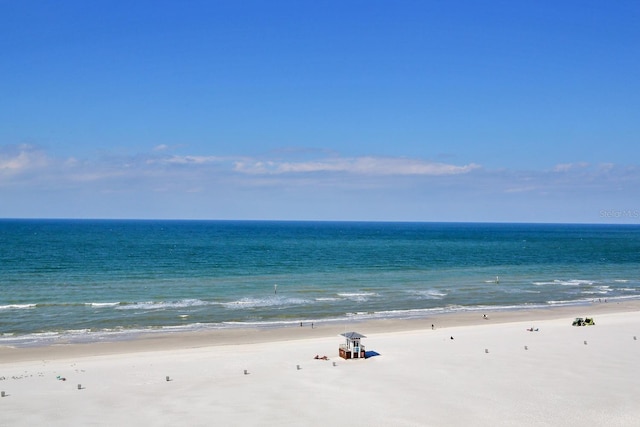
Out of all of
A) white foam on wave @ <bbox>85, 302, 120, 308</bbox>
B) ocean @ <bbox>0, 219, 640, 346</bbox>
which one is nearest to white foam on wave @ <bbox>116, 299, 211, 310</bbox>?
ocean @ <bbox>0, 219, 640, 346</bbox>

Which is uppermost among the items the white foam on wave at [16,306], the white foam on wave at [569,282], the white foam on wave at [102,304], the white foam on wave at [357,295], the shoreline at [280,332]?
the white foam on wave at [569,282]

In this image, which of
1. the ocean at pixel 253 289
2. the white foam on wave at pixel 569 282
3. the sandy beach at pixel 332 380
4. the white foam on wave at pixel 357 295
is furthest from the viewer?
the white foam on wave at pixel 569 282

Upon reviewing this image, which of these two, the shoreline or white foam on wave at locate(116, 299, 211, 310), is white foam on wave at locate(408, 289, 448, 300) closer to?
the shoreline

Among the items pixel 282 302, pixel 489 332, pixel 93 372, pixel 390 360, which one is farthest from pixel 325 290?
pixel 93 372

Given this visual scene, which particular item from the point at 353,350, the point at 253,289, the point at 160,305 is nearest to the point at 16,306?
the point at 160,305

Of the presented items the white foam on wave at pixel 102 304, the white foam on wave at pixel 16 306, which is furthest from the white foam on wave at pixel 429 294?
the white foam on wave at pixel 16 306

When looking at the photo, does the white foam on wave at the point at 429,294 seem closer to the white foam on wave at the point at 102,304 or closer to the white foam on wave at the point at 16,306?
the white foam on wave at the point at 102,304
